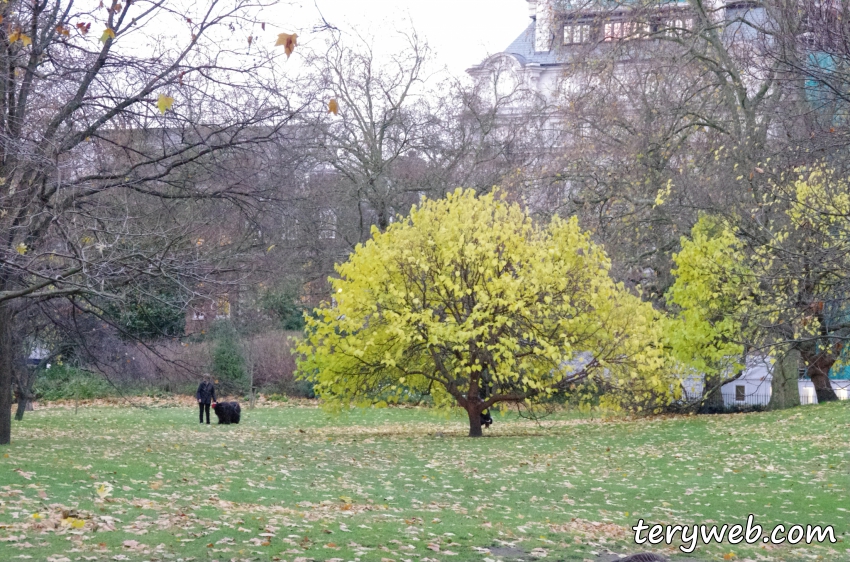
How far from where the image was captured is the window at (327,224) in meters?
34.9

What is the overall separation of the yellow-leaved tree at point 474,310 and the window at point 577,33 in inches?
275

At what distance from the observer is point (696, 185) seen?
81.9 feet

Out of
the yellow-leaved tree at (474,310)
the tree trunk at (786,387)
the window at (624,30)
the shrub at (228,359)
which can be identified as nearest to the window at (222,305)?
the shrub at (228,359)

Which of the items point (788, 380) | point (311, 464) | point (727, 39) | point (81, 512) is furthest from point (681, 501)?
point (727, 39)

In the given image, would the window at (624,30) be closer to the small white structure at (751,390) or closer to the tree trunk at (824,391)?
the tree trunk at (824,391)

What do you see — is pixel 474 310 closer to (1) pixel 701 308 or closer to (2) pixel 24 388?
(1) pixel 701 308

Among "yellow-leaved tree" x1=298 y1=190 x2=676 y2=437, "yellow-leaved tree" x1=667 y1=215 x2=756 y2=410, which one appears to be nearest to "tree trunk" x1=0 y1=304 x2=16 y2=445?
"yellow-leaved tree" x1=298 y1=190 x2=676 y2=437

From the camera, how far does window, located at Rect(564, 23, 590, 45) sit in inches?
992

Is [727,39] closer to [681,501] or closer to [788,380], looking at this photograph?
[788,380]

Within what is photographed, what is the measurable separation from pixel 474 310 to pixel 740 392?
16.5 metres

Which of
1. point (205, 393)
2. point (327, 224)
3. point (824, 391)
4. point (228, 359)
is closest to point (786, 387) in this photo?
point (824, 391)

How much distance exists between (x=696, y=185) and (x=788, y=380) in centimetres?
652

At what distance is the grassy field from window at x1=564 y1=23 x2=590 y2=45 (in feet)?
34.5

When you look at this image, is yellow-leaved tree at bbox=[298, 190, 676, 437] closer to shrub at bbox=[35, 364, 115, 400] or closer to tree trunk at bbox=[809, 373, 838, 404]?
tree trunk at bbox=[809, 373, 838, 404]
